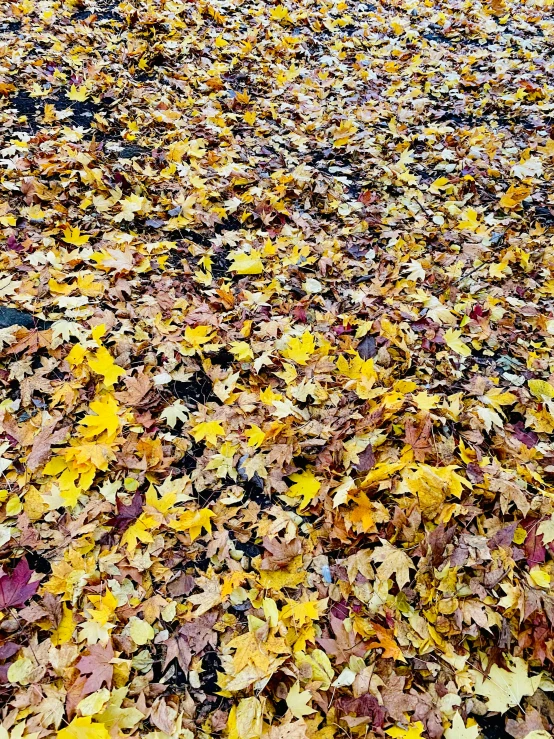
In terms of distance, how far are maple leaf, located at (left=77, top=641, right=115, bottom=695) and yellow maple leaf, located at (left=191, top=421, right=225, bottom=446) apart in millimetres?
1024

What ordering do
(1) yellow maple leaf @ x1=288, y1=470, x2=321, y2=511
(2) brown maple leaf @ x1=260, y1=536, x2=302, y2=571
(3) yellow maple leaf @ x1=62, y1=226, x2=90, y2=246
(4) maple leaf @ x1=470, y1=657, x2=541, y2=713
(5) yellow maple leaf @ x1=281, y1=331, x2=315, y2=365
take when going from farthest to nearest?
1. (3) yellow maple leaf @ x1=62, y1=226, x2=90, y2=246
2. (5) yellow maple leaf @ x1=281, y1=331, x2=315, y2=365
3. (1) yellow maple leaf @ x1=288, y1=470, x2=321, y2=511
4. (2) brown maple leaf @ x1=260, y1=536, x2=302, y2=571
5. (4) maple leaf @ x1=470, y1=657, x2=541, y2=713

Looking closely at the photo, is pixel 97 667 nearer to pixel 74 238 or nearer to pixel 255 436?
pixel 255 436

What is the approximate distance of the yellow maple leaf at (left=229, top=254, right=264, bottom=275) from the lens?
3.57 m

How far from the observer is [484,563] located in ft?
6.82

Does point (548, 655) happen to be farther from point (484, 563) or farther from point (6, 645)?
point (6, 645)

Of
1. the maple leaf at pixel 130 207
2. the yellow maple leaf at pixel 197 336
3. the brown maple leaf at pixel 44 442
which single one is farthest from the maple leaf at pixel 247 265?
the brown maple leaf at pixel 44 442

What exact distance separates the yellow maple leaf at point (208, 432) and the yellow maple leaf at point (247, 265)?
138 cm

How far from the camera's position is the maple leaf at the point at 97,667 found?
68.8 inches

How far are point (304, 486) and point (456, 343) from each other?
1.40 meters

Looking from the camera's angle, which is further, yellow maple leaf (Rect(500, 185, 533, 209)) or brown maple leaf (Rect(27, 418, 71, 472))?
yellow maple leaf (Rect(500, 185, 533, 209))

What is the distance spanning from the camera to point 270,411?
267 cm

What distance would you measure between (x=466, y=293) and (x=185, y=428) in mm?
2193

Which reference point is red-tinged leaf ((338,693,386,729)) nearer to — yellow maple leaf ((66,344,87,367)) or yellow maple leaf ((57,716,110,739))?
yellow maple leaf ((57,716,110,739))

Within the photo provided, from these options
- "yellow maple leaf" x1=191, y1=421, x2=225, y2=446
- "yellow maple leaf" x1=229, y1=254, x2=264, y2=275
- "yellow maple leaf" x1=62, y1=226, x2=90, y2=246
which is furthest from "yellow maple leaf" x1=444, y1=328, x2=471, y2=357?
"yellow maple leaf" x1=62, y1=226, x2=90, y2=246
